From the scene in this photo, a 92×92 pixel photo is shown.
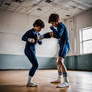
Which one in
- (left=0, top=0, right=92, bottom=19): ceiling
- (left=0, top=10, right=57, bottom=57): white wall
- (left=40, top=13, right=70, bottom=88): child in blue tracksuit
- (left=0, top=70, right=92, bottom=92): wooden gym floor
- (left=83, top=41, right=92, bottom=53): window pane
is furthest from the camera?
(left=0, top=10, right=57, bottom=57): white wall

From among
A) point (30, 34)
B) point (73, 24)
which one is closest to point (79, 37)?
point (73, 24)

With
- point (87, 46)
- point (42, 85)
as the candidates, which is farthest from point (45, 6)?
point (42, 85)

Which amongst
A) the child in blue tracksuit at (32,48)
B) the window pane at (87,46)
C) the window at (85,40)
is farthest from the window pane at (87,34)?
the child in blue tracksuit at (32,48)

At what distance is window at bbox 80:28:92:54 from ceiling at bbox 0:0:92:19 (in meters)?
1.14

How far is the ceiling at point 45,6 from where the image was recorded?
6.83 meters

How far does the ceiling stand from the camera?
22.4ft

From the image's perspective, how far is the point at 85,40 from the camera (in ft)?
26.3

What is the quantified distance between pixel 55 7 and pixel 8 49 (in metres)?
3.35

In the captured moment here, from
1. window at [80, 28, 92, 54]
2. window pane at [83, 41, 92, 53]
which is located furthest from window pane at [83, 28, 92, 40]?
window pane at [83, 41, 92, 53]

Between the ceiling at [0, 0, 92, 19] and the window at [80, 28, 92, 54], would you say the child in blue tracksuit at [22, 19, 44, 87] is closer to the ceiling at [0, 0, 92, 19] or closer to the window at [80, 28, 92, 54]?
the ceiling at [0, 0, 92, 19]

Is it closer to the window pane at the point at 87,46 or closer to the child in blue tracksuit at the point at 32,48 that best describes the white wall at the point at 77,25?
the window pane at the point at 87,46

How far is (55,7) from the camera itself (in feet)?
24.5

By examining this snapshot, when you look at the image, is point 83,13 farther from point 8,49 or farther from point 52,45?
point 8,49

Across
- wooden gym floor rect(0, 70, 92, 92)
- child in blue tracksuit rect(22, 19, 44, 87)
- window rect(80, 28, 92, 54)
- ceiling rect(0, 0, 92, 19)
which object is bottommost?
wooden gym floor rect(0, 70, 92, 92)
